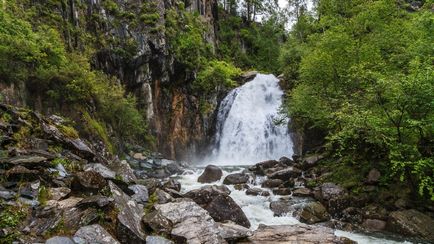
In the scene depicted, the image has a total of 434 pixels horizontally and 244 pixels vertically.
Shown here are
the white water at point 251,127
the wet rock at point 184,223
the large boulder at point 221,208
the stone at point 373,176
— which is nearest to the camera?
the wet rock at point 184,223

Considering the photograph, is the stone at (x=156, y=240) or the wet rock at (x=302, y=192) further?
the wet rock at (x=302, y=192)

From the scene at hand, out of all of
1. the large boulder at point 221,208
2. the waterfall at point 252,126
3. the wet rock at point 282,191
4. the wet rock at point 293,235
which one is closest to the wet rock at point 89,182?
the wet rock at point 293,235

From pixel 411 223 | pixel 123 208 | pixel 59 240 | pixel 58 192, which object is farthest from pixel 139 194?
pixel 411 223

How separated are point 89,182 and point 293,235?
5590 millimetres

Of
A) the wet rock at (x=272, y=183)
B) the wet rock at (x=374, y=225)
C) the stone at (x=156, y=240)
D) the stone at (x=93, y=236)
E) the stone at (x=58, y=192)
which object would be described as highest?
the stone at (x=58, y=192)

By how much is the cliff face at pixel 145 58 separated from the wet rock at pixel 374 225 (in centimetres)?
2056

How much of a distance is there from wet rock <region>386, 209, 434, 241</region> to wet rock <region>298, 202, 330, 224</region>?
2.35m

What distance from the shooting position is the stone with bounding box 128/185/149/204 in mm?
9882

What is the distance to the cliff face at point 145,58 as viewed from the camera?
2669 cm

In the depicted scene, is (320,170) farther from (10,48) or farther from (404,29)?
(10,48)

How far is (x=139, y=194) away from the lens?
1014 centimetres

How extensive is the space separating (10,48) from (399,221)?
58.2ft

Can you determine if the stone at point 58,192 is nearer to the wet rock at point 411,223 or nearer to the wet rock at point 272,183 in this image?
the wet rock at point 411,223

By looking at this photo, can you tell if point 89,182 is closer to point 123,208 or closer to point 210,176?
point 123,208
